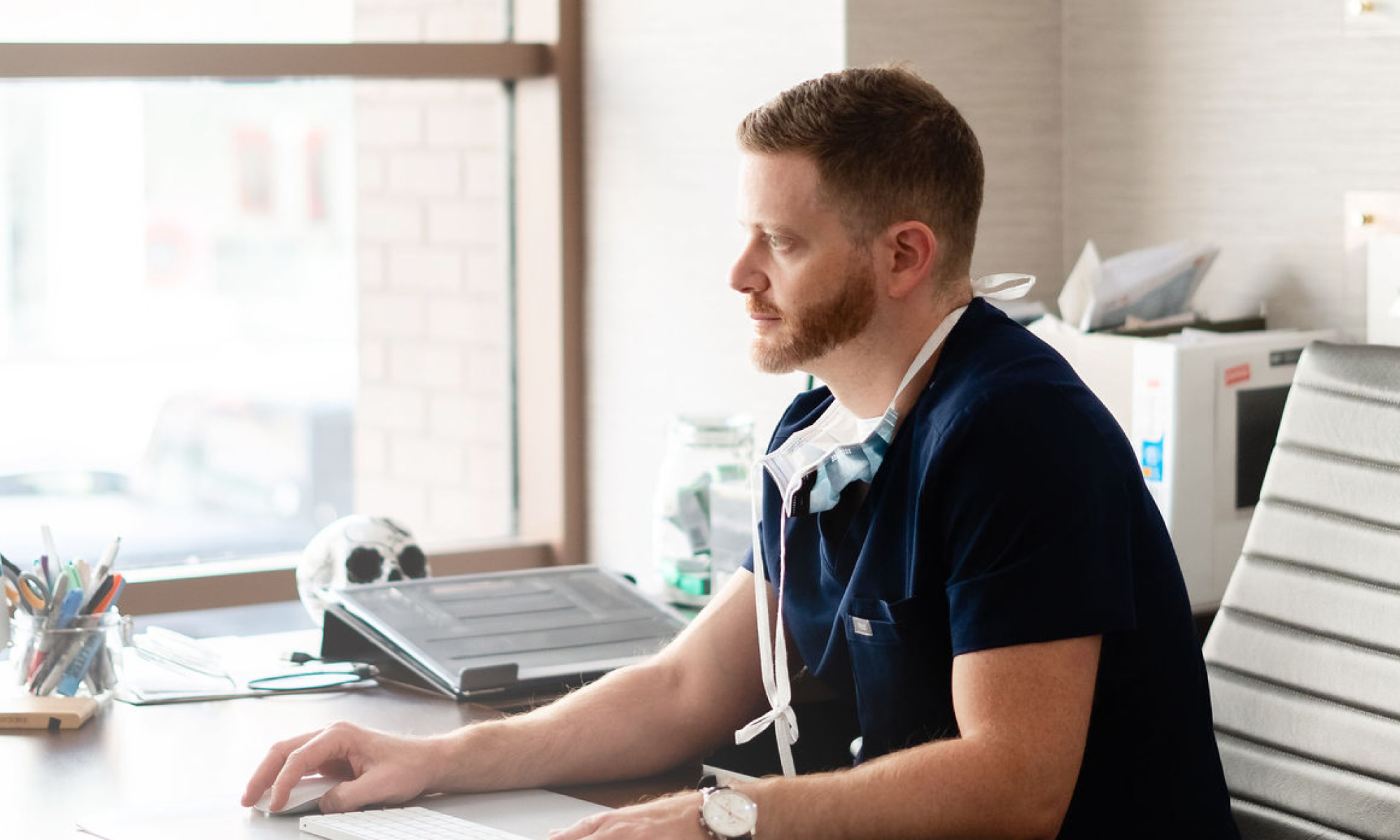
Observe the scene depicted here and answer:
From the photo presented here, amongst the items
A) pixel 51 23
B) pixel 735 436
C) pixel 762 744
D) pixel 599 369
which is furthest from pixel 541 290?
pixel 762 744

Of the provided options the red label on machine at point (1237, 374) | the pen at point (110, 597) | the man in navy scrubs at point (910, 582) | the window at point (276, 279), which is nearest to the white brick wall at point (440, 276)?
the window at point (276, 279)

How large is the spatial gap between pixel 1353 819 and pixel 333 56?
195 cm

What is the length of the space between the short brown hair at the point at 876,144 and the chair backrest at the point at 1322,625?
0.49 meters

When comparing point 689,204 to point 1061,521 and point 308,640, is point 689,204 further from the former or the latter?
point 1061,521

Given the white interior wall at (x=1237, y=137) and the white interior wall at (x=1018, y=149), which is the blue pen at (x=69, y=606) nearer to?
the white interior wall at (x=1018, y=149)

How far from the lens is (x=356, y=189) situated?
3092 mm

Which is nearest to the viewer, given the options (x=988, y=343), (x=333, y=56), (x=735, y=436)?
(x=988, y=343)

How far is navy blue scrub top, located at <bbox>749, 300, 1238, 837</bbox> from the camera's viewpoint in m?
1.34

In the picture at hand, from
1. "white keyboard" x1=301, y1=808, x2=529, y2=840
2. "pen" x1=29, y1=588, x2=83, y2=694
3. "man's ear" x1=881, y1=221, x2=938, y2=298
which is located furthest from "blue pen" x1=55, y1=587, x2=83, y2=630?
"man's ear" x1=881, y1=221, x2=938, y2=298

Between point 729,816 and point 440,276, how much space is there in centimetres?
199

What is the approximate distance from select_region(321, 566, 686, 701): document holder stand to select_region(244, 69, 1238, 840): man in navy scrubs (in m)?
0.18

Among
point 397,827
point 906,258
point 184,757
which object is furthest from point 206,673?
point 906,258

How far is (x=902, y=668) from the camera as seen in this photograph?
1.46m

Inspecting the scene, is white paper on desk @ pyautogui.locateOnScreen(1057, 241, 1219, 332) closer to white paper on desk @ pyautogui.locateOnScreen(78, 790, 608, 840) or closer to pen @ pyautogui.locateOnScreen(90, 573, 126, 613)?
white paper on desk @ pyautogui.locateOnScreen(78, 790, 608, 840)
